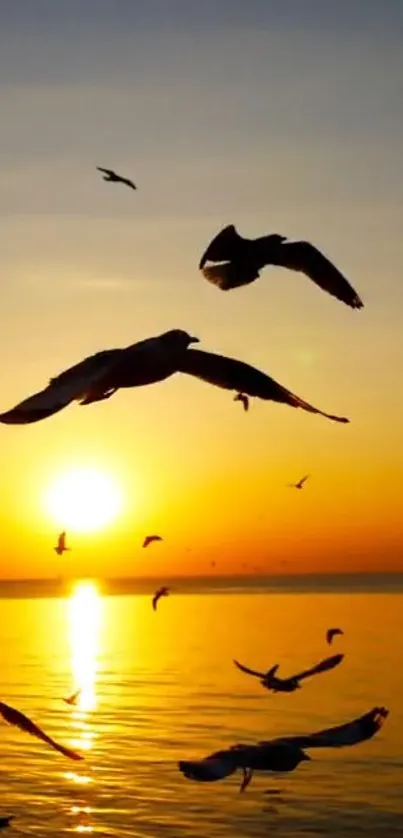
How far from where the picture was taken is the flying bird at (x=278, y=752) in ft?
17.0

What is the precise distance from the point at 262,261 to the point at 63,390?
1.30 meters

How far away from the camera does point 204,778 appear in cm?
524

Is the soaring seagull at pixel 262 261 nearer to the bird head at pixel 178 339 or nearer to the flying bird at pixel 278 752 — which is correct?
the bird head at pixel 178 339

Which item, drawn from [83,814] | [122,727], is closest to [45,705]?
[122,727]

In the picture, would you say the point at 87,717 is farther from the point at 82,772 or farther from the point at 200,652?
the point at 200,652

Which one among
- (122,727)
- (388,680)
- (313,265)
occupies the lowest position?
(313,265)

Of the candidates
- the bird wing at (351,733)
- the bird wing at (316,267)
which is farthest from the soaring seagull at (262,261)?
the bird wing at (351,733)

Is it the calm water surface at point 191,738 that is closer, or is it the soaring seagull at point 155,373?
the soaring seagull at point 155,373

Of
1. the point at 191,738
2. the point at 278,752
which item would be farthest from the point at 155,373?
the point at 191,738

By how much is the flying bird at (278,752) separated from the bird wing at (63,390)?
1.55 meters

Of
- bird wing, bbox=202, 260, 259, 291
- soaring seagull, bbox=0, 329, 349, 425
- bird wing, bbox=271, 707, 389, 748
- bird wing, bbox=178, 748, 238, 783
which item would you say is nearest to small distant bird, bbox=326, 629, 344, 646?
bird wing, bbox=178, 748, 238, 783

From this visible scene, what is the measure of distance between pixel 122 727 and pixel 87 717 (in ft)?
12.9

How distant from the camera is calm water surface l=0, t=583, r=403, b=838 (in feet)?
108

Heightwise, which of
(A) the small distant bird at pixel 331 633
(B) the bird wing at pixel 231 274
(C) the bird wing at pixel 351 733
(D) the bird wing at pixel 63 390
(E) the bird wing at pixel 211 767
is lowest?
(E) the bird wing at pixel 211 767
